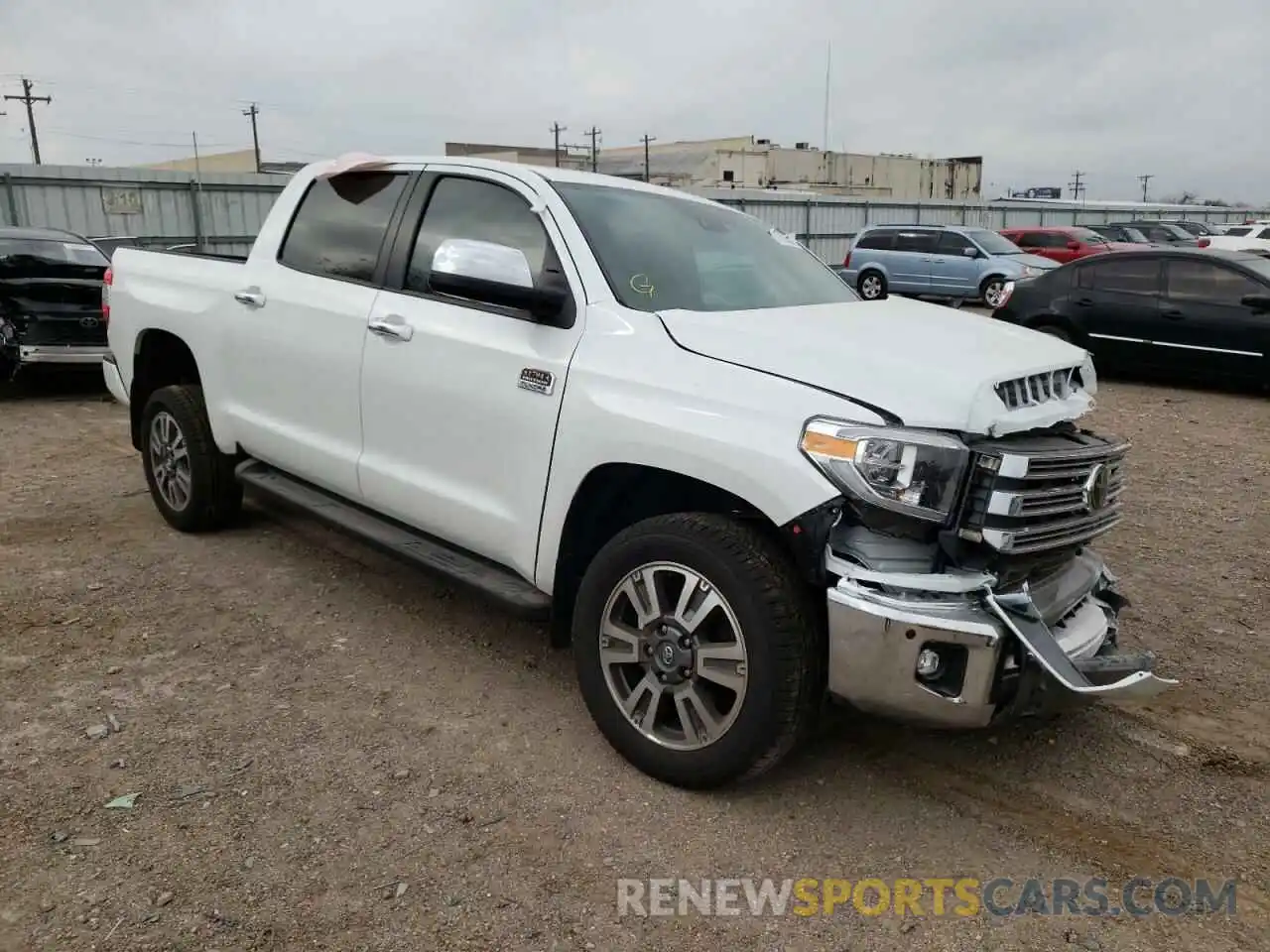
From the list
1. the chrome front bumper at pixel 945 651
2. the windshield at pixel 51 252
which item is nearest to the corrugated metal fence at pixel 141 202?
the windshield at pixel 51 252

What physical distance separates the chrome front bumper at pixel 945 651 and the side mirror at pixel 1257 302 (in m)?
9.10

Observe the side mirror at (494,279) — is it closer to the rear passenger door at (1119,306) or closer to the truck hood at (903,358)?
the truck hood at (903,358)

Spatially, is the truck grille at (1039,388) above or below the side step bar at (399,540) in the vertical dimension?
above

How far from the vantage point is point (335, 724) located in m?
3.49

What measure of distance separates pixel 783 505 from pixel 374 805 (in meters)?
1.54

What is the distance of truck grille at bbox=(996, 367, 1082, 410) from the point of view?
9.45 ft

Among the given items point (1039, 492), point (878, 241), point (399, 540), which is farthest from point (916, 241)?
point (1039, 492)

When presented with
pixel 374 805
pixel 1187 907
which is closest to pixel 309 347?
pixel 374 805

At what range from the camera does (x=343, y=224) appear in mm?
4344

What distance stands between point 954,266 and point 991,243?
3.02ft

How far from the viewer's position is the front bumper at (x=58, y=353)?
9.18 meters

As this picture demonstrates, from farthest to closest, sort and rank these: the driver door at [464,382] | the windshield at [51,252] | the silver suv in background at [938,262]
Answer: the silver suv in background at [938,262]
the windshield at [51,252]
the driver door at [464,382]

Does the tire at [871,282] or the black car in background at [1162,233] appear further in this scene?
the black car in background at [1162,233]

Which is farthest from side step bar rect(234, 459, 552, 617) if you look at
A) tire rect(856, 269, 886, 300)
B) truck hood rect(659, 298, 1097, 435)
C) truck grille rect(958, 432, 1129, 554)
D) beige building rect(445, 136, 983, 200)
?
beige building rect(445, 136, 983, 200)
